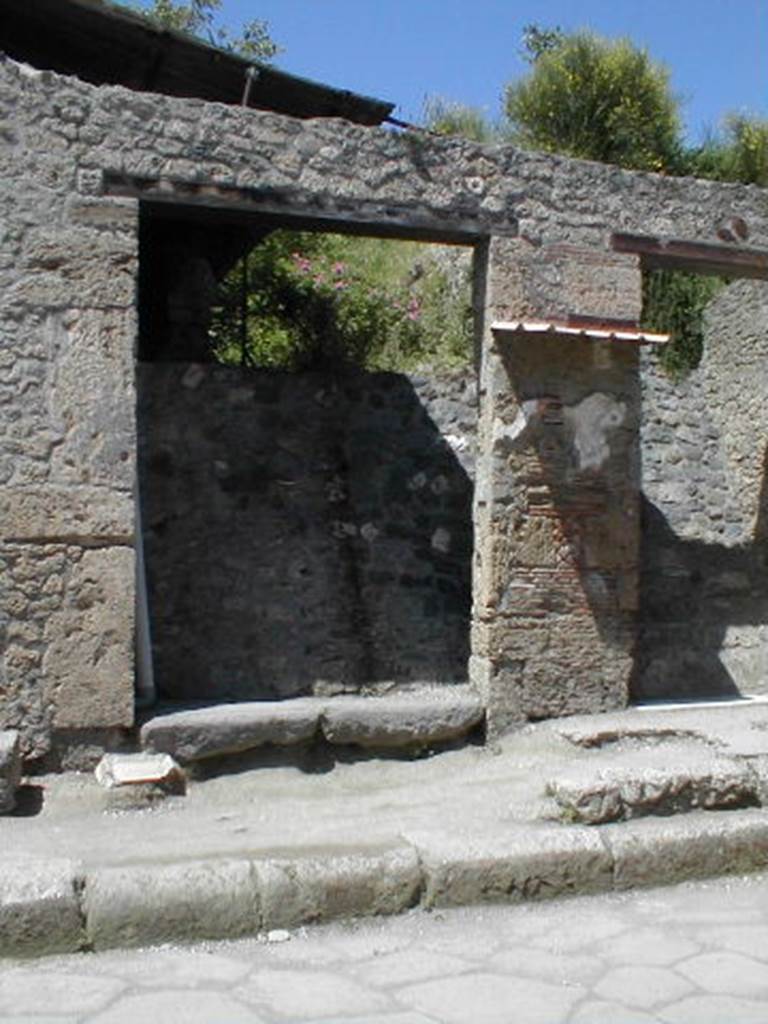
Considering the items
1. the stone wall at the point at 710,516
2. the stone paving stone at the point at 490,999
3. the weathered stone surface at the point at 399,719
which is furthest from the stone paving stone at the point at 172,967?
the stone wall at the point at 710,516

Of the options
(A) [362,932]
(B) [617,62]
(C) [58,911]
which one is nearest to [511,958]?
(A) [362,932]

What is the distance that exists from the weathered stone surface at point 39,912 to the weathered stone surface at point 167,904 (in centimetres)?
5

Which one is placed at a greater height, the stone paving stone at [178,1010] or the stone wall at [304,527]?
the stone wall at [304,527]

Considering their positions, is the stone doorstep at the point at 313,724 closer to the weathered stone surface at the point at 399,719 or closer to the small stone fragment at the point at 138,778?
the weathered stone surface at the point at 399,719

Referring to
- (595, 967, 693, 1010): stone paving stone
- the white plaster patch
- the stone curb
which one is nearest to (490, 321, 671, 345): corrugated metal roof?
the white plaster patch

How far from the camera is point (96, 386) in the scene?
6.00 m

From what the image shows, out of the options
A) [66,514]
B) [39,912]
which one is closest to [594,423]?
[66,514]

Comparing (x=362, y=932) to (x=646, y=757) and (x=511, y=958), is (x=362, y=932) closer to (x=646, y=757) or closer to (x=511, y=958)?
(x=511, y=958)

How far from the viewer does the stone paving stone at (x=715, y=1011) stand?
3.64 metres

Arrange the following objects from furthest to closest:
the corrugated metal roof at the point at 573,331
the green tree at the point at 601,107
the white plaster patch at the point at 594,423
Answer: the green tree at the point at 601,107
the white plaster patch at the point at 594,423
the corrugated metal roof at the point at 573,331

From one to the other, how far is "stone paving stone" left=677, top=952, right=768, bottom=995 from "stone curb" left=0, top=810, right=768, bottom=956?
2.27 ft

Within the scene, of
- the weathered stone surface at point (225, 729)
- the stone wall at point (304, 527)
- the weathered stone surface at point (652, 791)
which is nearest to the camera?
the weathered stone surface at point (652, 791)

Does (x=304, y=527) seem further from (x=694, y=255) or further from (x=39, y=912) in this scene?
(x=39, y=912)

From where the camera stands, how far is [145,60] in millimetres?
8047
